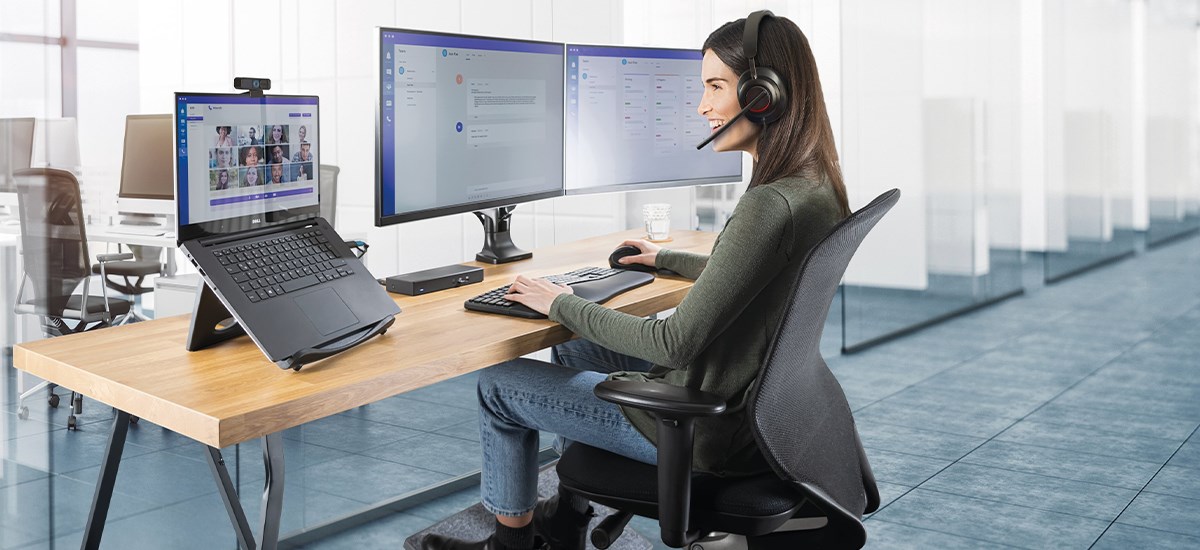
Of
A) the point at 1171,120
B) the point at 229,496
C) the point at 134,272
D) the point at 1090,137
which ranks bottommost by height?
the point at 229,496

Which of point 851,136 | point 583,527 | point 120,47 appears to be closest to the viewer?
point 583,527

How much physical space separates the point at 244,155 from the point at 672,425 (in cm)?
82

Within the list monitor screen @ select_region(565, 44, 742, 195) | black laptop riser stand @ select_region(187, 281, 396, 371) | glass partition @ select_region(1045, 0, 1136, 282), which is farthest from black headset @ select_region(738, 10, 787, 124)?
glass partition @ select_region(1045, 0, 1136, 282)

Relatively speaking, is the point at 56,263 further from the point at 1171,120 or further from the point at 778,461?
the point at 1171,120

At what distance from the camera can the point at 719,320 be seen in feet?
5.66

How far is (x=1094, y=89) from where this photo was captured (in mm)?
8227

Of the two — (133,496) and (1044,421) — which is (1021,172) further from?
(133,496)

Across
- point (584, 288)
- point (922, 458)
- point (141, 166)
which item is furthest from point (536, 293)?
point (922, 458)

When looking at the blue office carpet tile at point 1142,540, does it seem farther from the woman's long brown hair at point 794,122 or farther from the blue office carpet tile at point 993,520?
the woman's long brown hair at point 794,122

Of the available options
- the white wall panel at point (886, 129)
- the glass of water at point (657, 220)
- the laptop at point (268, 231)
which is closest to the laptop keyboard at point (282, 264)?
the laptop at point (268, 231)

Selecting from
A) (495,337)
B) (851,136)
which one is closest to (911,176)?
(851,136)

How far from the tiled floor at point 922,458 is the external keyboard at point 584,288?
0.86 meters

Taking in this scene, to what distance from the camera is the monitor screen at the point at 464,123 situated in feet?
7.29

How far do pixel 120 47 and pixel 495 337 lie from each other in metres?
1.29
